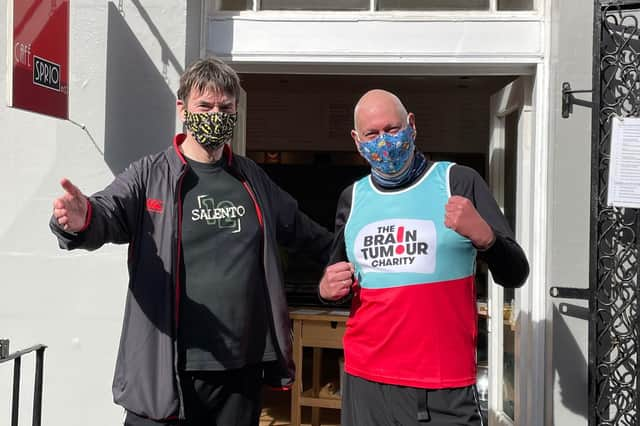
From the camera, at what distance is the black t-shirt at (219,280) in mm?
2051

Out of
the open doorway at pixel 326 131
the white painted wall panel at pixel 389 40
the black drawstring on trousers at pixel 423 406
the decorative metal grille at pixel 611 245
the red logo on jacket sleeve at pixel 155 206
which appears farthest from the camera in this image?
the open doorway at pixel 326 131

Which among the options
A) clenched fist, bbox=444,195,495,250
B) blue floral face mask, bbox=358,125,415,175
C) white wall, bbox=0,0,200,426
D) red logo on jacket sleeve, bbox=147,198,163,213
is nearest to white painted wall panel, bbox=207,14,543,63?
white wall, bbox=0,0,200,426

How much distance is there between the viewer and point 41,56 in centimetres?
274

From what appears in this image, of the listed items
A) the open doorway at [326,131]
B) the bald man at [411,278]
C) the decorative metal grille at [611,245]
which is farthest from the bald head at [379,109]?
the open doorway at [326,131]

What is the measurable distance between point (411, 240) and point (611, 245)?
128 cm

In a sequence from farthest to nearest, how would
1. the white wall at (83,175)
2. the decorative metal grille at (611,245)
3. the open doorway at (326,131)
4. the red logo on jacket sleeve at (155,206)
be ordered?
1. the open doorway at (326,131)
2. the white wall at (83,175)
3. the decorative metal grille at (611,245)
4. the red logo on jacket sleeve at (155,206)

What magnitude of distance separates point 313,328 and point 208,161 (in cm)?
259

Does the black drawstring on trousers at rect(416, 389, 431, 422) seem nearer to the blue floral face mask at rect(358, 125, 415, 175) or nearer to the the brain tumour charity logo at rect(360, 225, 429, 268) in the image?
the the brain tumour charity logo at rect(360, 225, 429, 268)

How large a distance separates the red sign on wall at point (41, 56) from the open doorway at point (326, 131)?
12.8ft

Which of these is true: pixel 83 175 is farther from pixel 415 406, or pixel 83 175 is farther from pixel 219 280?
pixel 415 406

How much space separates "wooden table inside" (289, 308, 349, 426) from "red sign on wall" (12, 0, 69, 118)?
2284 millimetres

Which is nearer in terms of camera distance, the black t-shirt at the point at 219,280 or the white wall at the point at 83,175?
the black t-shirt at the point at 219,280

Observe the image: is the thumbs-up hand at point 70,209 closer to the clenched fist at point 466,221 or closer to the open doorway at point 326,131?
the clenched fist at point 466,221

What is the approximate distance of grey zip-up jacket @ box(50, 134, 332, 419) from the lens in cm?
199
